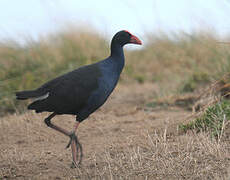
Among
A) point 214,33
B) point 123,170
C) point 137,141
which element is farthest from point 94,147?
point 214,33

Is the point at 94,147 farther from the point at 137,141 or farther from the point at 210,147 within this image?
the point at 210,147

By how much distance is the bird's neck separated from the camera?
4531 millimetres

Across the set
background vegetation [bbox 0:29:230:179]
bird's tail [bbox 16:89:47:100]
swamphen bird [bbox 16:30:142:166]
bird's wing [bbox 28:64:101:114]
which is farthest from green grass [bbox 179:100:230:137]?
bird's tail [bbox 16:89:47:100]

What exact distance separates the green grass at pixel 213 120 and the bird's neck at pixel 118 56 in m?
1.07

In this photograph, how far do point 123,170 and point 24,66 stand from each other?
517cm

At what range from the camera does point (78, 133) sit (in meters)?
5.61

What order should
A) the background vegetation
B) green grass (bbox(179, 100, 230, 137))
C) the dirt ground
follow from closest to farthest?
the dirt ground, the background vegetation, green grass (bbox(179, 100, 230, 137))

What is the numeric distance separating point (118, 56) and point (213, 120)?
127 centimetres

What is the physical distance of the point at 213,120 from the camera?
486 cm

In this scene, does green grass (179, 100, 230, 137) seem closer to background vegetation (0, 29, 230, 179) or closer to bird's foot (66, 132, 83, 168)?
background vegetation (0, 29, 230, 179)

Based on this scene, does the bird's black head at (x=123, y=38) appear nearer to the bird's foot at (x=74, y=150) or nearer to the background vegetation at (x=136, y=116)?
the background vegetation at (x=136, y=116)

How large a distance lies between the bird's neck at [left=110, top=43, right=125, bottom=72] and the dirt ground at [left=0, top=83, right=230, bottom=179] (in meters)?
0.80

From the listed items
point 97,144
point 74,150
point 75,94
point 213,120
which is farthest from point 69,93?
point 213,120

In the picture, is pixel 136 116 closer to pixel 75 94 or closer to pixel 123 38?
pixel 123 38
